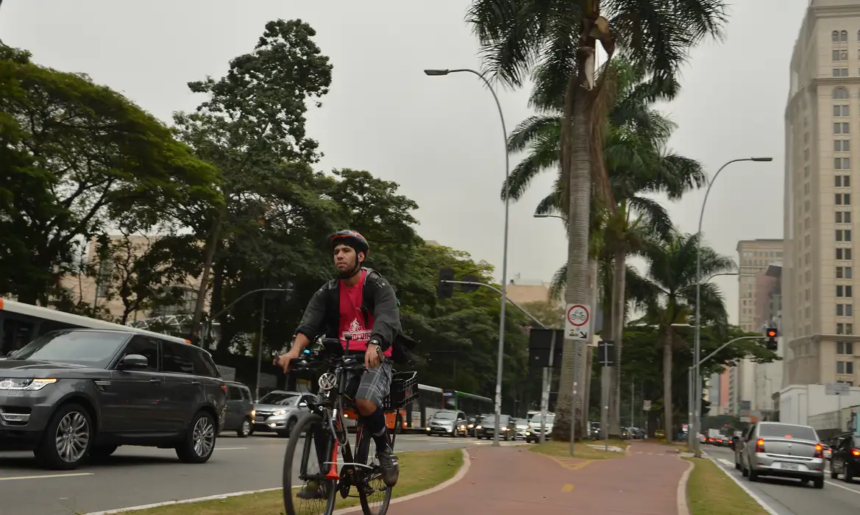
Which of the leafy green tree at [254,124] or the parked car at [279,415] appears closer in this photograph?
the parked car at [279,415]

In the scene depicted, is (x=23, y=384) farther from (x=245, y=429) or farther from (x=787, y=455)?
(x=245, y=429)

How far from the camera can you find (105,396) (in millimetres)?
10766

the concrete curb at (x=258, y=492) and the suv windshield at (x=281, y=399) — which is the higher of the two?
the suv windshield at (x=281, y=399)

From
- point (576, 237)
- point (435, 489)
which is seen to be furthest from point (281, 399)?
point (435, 489)

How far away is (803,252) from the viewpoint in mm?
115188

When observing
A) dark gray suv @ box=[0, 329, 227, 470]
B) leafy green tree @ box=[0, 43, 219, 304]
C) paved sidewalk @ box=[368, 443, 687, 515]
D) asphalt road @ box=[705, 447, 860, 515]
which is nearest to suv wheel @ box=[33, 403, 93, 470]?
dark gray suv @ box=[0, 329, 227, 470]

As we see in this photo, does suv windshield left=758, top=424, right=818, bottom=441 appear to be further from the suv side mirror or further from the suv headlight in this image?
the suv headlight

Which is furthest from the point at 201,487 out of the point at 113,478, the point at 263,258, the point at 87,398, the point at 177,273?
the point at 177,273

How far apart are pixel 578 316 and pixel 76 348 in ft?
30.7

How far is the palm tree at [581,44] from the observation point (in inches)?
931

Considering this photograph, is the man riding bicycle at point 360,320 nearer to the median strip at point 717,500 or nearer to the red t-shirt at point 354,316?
the red t-shirt at point 354,316

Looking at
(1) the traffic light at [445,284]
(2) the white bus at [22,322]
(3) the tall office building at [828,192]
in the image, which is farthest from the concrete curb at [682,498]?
(3) the tall office building at [828,192]

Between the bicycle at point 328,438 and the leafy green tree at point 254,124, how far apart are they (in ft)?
104

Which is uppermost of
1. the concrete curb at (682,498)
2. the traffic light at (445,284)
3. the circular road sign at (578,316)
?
the traffic light at (445,284)
